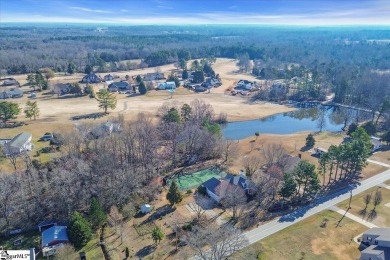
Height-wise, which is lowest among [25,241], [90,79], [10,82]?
[25,241]

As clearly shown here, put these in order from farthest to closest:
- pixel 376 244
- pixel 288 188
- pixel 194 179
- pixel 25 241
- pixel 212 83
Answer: pixel 212 83
pixel 194 179
pixel 288 188
pixel 25 241
pixel 376 244

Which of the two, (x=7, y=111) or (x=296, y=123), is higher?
(x=7, y=111)

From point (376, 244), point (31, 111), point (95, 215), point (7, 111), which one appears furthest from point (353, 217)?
point (7, 111)

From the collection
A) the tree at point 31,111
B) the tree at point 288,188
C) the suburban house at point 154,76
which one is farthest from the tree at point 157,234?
the suburban house at point 154,76

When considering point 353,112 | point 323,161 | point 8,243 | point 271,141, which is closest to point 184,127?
point 271,141

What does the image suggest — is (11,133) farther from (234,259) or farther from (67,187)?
(234,259)

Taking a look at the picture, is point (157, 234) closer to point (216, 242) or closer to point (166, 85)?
point (216, 242)

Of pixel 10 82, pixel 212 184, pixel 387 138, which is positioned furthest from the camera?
pixel 10 82

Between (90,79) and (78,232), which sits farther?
(90,79)
